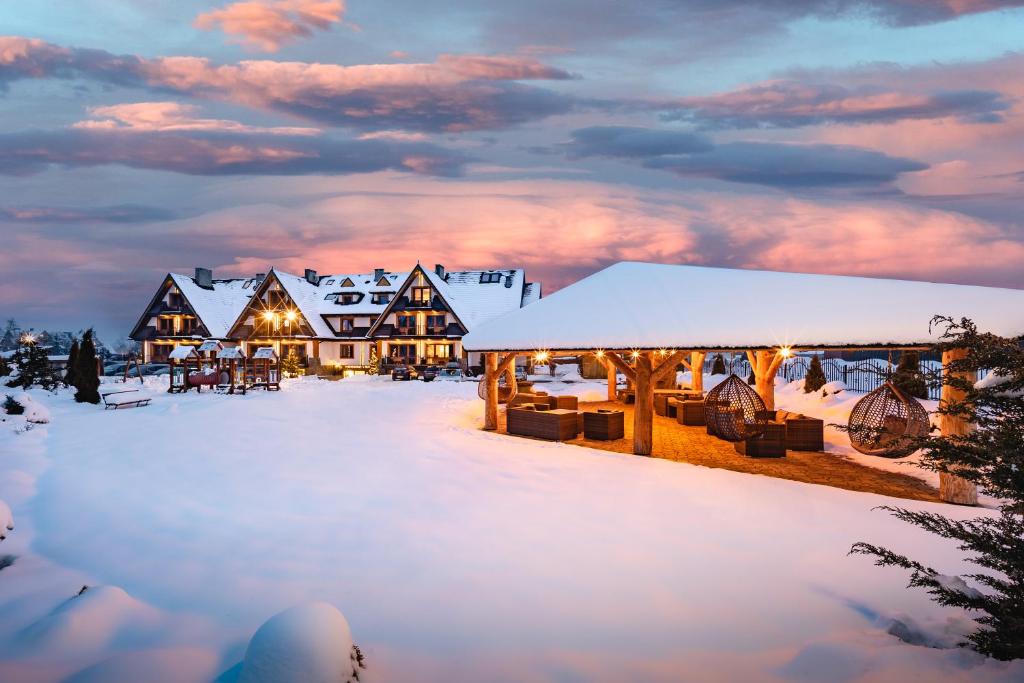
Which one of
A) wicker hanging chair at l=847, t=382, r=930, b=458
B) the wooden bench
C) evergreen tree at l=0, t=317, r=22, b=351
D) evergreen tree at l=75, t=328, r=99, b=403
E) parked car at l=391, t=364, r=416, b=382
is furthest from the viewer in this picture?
evergreen tree at l=0, t=317, r=22, b=351

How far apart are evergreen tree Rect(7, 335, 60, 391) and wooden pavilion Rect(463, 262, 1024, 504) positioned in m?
21.5

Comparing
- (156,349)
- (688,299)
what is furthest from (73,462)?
(156,349)

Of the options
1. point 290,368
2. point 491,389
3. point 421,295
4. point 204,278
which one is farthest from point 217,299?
point 491,389

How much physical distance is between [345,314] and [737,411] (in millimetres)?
34276

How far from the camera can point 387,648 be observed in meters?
4.54

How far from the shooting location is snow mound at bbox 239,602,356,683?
336cm

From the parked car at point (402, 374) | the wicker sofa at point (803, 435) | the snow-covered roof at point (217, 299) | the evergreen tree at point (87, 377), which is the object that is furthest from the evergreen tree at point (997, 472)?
the snow-covered roof at point (217, 299)

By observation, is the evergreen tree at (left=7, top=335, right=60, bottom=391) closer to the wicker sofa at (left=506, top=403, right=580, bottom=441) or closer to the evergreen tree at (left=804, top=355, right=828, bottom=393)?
the wicker sofa at (left=506, top=403, right=580, bottom=441)

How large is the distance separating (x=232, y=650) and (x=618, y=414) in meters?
9.79

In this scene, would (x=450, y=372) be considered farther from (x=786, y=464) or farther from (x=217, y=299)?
(x=786, y=464)

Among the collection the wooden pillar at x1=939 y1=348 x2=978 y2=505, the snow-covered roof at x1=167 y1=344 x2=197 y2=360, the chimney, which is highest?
the chimney

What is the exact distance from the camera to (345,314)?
132 ft

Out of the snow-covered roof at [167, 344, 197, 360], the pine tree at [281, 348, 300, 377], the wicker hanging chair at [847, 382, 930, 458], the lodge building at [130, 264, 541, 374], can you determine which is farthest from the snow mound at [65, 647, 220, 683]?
the lodge building at [130, 264, 541, 374]

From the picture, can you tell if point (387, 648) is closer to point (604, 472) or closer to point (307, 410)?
point (604, 472)
